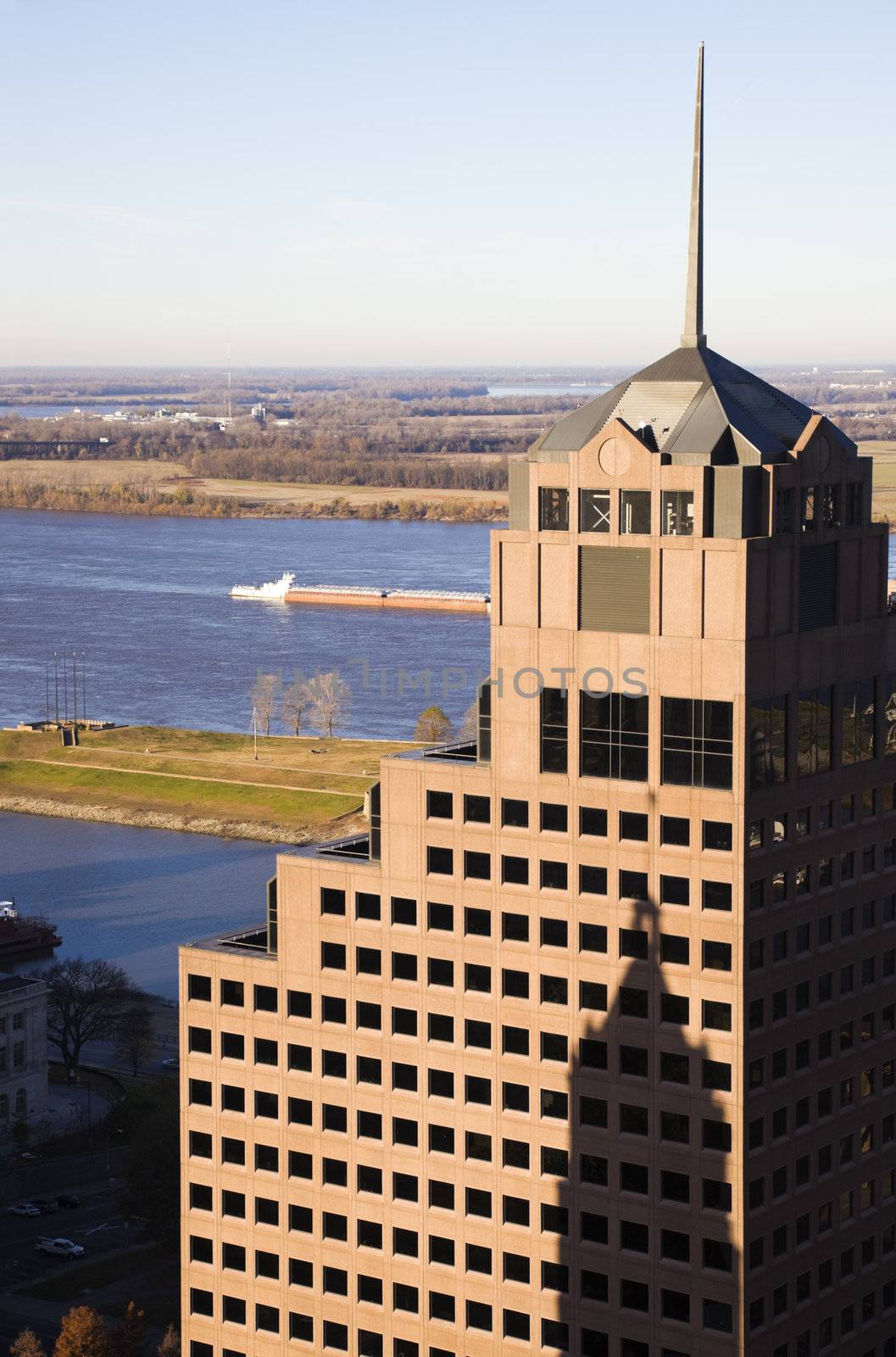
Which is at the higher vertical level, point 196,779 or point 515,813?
point 515,813

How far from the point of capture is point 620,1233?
2866 centimetres

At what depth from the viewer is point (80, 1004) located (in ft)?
218

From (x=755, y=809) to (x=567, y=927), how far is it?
313 centimetres

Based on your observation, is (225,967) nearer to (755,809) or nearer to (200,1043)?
(200,1043)

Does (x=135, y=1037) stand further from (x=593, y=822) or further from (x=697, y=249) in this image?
(x=697, y=249)

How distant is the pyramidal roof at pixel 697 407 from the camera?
2798cm

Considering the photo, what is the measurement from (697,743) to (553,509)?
375 centimetres

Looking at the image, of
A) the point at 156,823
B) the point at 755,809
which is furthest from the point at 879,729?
the point at 156,823

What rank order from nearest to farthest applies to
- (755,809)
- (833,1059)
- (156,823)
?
(755,809) → (833,1059) → (156,823)

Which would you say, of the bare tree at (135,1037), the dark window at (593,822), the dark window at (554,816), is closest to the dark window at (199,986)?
the dark window at (554,816)

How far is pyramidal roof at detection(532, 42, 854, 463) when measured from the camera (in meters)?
28.0

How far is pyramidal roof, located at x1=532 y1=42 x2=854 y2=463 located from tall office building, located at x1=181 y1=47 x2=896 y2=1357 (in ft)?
0.21

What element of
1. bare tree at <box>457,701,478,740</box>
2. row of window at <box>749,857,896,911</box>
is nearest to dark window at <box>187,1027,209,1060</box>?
row of window at <box>749,857,896,911</box>

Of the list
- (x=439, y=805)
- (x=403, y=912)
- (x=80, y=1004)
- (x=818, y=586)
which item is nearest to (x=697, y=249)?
(x=818, y=586)
